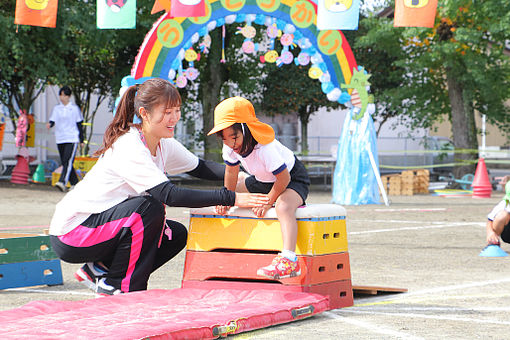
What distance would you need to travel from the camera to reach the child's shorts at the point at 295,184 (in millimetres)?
5343

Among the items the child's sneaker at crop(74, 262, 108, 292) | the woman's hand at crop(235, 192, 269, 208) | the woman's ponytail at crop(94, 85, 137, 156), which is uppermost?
the woman's ponytail at crop(94, 85, 137, 156)

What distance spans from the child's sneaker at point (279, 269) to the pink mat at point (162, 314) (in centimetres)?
12

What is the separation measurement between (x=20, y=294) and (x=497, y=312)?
3.25m

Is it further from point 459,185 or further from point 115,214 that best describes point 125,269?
point 459,185

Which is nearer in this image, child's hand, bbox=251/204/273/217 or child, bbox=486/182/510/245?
child's hand, bbox=251/204/273/217

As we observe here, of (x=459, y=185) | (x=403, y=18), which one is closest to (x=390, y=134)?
(x=459, y=185)

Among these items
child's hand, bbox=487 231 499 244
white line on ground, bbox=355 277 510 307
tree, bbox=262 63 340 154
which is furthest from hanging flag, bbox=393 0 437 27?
tree, bbox=262 63 340 154

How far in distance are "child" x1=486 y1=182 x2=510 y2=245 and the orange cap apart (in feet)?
11.3

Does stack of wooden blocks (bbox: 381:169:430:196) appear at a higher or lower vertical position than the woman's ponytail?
lower

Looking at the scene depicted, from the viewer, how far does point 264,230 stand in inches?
207

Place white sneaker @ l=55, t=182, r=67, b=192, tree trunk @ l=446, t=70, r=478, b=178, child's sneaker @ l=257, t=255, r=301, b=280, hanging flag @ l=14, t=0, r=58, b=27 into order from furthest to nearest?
1. tree trunk @ l=446, t=70, r=478, b=178
2. white sneaker @ l=55, t=182, r=67, b=192
3. hanging flag @ l=14, t=0, r=58, b=27
4. child's sneaker @ l=257, t=255, r=301, b=280

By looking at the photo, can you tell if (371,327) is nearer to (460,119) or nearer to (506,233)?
(506,233)

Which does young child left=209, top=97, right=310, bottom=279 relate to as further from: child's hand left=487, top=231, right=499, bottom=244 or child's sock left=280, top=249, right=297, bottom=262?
child's hand left=487, top=231, right=499, bottom=244

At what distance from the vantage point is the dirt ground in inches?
177
